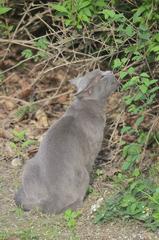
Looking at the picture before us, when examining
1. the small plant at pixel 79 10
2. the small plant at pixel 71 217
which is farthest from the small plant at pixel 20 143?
the small plant at pixel 71 217

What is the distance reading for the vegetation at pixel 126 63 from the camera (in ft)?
18.6

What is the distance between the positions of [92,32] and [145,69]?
27.5 inches

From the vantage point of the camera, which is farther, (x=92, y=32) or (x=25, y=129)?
(x=25, y=129)

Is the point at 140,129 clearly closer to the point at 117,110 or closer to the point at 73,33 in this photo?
the point at 117,110

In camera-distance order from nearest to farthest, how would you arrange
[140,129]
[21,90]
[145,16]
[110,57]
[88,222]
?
[88,222]
[145,16]
[140,129]
[110,57]
[21,90]

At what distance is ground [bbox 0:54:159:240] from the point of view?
545cm

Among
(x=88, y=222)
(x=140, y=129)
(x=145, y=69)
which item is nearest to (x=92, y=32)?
(x=145, y=69)

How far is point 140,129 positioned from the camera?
680cm

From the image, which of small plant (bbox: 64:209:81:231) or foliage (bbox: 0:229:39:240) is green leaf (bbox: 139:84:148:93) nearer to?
small plant (bbox: 64:209:81:231)

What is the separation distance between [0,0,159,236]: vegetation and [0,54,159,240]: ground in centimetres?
7

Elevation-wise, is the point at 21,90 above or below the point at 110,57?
below

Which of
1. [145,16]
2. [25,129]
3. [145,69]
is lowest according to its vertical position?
[25,129]

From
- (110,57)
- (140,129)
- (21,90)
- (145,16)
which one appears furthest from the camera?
(21,90)

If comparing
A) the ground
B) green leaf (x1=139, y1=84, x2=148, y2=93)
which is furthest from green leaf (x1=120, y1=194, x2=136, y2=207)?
green leaf (x1=139, y1=84, x2=148, y2=93)
